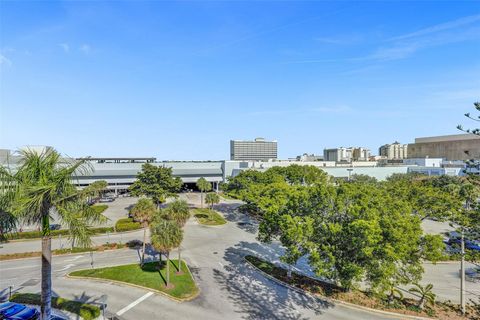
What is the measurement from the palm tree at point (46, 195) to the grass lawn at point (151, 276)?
1368 cm

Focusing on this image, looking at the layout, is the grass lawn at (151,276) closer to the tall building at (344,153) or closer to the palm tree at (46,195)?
the palm tree at (46,195)

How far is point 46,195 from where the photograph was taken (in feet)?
35.3

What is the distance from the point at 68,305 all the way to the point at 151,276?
7.09m

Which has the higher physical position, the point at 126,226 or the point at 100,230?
the point at 126,226

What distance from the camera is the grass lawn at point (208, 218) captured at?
48.9 m

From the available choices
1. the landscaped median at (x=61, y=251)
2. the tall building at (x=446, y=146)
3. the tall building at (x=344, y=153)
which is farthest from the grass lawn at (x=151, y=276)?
the tall building at (x=344, y=153)

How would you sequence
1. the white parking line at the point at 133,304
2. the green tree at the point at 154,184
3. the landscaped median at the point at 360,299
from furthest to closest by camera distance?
1. the green tree at the point at 154,184
2. the landscaped median at the point at 360,299
3. the white parking line at the point at 133,304

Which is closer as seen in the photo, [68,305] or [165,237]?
[68,305]

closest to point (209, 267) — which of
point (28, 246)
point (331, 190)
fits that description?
point (331, 190)

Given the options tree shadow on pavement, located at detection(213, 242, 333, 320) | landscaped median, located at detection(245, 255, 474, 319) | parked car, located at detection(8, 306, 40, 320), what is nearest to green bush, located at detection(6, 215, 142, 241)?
parked car, located at detection(8, 306, 40, 320)

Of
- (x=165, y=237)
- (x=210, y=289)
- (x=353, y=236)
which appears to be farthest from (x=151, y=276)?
(x=353, y=236)

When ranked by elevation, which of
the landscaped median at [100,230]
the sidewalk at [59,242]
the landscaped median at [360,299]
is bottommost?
the landscaped median at [360,299]

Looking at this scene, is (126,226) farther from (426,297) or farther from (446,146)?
(446,146)

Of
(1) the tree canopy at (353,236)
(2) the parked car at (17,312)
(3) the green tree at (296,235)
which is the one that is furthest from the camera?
(3) the green tree at (296,235)
